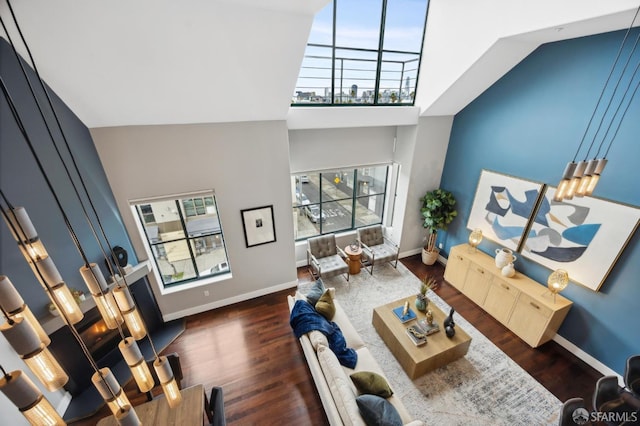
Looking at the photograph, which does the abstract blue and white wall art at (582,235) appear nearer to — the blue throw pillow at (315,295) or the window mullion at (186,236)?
the blue throw pillow at (315,295)

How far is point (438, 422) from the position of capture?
3.19m

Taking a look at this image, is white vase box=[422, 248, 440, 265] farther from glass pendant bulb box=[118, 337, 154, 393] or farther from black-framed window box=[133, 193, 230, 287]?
glass pendant bulb box=[118, 337, 154, 393]

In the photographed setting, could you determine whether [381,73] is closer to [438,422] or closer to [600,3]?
[600,3]

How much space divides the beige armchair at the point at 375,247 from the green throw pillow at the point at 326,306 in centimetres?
190

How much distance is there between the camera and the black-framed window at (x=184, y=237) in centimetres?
423

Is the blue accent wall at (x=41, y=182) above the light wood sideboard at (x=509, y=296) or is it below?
above

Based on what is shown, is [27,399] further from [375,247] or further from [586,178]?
[375,247]

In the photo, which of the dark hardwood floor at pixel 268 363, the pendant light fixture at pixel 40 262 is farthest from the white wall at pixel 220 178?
the pendant light fixture at pixel 40 262

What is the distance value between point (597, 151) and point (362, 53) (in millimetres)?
3686

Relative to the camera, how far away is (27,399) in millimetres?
1278

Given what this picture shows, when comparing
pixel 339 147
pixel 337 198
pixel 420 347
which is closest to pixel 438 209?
pixel 337 198

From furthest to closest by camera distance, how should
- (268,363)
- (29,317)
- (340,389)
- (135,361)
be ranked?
(268,363) < (340,389) < (135,361) < (29,317)

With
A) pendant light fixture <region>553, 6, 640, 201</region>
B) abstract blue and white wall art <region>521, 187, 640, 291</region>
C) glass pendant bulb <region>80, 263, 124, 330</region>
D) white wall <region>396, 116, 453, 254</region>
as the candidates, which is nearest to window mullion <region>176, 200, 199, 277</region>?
glass pendant bulb <region>80, 263, 124, 330</region>

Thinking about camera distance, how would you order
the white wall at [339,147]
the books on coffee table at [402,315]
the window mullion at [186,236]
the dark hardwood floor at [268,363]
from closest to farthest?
the dark hardwood floor at [268,363] → the books on coffee table at [402,315] → the window mullion at [186,236] → the white wall at [339,147]
